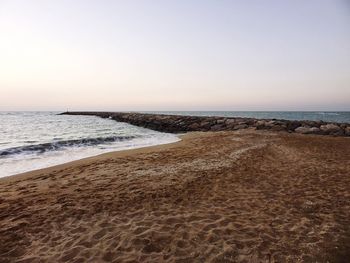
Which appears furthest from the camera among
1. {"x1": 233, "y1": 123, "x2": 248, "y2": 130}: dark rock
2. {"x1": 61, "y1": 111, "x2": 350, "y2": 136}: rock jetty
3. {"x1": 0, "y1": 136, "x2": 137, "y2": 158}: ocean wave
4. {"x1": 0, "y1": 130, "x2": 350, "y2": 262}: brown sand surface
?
{"x1": 233, "y1": 123, "x2": 248, "y2": 130}: dark rock

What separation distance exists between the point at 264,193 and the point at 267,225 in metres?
1.90

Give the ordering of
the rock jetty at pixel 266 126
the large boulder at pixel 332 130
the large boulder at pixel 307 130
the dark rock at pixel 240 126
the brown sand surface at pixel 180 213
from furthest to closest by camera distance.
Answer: the dark rock at pixel 240 126 → the large boulder at pixel 307 130 → the rock jetty at pixel 266 126 → the large boulder at pixel 332 130 → the brown sand surface at pixel 180 213

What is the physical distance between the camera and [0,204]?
6.36 m

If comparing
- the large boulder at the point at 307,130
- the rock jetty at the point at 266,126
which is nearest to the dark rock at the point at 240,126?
the rock jetty at the point at 266,126

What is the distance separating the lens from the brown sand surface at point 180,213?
13.6 feet

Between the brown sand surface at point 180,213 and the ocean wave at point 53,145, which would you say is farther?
the ocean wave at point 53,145

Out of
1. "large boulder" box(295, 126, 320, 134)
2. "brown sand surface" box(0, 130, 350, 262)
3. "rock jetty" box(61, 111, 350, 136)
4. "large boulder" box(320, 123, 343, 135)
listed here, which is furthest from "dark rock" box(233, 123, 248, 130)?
"brown sand surface" box(0, 130, 350, 262)

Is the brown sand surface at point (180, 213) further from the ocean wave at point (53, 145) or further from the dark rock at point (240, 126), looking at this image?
the dark rock at point (240, 126)

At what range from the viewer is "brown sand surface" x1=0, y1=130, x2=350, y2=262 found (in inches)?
163

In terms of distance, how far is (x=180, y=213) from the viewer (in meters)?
5.59

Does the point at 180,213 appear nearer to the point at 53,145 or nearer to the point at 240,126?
the point at 53,145

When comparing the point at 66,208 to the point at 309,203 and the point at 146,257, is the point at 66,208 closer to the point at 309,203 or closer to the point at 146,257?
the point at 146,257

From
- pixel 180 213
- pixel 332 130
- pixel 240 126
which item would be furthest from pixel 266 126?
pixel 180 213

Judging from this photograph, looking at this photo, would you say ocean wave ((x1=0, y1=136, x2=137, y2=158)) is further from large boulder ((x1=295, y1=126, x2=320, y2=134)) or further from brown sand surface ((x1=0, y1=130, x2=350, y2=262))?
large boulder ((x1=295, y1=126, x2=320, y2=134))
